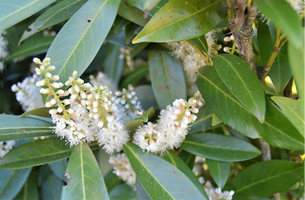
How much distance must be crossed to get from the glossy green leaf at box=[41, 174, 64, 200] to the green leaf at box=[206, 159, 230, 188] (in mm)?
669

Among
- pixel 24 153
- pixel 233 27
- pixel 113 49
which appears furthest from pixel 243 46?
pixel 113 49

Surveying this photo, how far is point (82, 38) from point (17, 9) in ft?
0.65

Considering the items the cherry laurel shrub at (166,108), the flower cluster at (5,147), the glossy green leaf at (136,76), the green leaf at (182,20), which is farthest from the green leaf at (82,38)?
the glossy green leaf at (136,76)

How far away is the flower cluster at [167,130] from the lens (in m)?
0.85

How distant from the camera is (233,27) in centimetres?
75

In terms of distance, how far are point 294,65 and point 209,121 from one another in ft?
1.79

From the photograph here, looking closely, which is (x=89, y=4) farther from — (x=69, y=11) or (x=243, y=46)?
(x=243, y=46)

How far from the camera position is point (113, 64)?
1539mm

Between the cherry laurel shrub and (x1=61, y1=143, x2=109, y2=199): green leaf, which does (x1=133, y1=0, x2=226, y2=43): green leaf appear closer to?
the cherry laurel shrub

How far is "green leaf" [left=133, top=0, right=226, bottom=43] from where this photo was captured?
0.72m

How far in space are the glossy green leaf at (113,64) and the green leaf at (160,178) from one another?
26.7 inches

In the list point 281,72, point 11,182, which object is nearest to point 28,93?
point 11,182

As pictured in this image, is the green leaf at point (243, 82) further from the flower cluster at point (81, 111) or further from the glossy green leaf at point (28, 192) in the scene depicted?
the glossy green leaf at point (28, 192)

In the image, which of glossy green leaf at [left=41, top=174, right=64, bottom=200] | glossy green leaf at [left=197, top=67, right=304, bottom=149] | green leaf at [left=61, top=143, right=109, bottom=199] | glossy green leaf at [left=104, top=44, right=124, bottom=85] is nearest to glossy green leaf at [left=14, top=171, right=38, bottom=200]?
glossy green leaf at [left=41, top=174, right=64, bottom=200]
